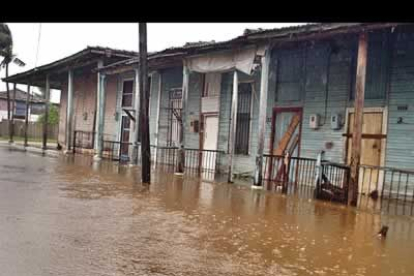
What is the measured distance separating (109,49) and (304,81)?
8.58 metres

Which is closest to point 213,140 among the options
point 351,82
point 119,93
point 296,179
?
point 296,179

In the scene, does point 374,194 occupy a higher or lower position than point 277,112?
lower

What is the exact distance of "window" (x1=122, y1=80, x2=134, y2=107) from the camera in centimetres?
1900

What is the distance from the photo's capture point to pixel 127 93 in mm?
19203

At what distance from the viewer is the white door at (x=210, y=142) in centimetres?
1471

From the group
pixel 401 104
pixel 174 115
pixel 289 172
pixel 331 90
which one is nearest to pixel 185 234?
pixel 401 104

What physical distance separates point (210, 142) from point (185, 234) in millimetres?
9903

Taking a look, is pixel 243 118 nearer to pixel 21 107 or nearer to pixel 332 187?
pixel 332 187

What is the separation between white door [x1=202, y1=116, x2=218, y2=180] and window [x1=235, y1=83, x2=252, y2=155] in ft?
3.76

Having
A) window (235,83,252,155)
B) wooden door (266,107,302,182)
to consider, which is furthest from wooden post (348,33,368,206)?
window (235,83,252,155)

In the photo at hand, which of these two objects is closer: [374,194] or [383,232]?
[383,232]

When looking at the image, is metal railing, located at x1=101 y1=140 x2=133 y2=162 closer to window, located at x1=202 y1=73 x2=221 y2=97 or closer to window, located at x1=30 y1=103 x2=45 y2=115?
window, located at x1=202 y1=73 x2=221 y2=97

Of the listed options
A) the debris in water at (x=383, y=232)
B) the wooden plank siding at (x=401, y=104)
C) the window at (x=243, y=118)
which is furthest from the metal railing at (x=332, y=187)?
the window at (x=243, y=118)
